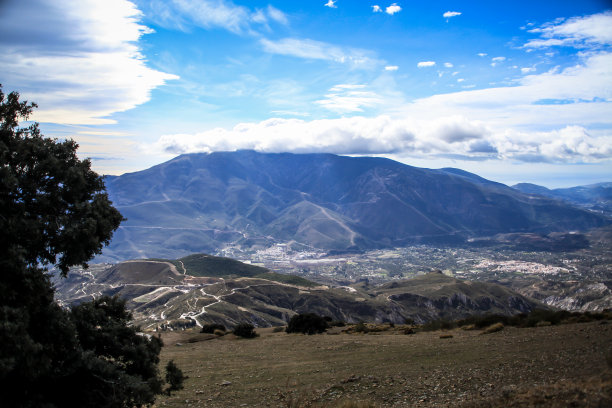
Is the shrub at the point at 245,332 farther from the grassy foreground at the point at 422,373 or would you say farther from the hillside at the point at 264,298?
the hillside at the point at 264,298

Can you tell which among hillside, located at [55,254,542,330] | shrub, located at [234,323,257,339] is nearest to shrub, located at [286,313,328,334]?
shrub, located at [234,323,257,339]

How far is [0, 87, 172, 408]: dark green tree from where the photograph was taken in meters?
10.4

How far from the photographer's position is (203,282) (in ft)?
474

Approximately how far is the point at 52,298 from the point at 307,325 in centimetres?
2976

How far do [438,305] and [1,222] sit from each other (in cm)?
13178

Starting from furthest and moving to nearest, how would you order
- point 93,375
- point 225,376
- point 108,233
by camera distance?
point 225,376
point 108,233
point 93,375

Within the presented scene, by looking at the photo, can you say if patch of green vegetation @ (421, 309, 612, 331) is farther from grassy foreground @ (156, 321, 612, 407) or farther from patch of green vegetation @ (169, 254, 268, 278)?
patch of green vegetation @ (169, 254, 268, 278)

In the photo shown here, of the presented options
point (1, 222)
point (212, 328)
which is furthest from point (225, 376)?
point (212, 328)

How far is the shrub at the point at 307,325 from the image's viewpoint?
3834 cm

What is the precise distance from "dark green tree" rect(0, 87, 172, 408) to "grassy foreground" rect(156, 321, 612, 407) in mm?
4327

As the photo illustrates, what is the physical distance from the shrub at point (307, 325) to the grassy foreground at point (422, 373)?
11.0m

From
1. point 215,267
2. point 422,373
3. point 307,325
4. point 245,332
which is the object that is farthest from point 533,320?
point 215,267

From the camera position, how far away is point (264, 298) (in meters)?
118

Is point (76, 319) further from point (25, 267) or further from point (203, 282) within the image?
point (203, 282)
